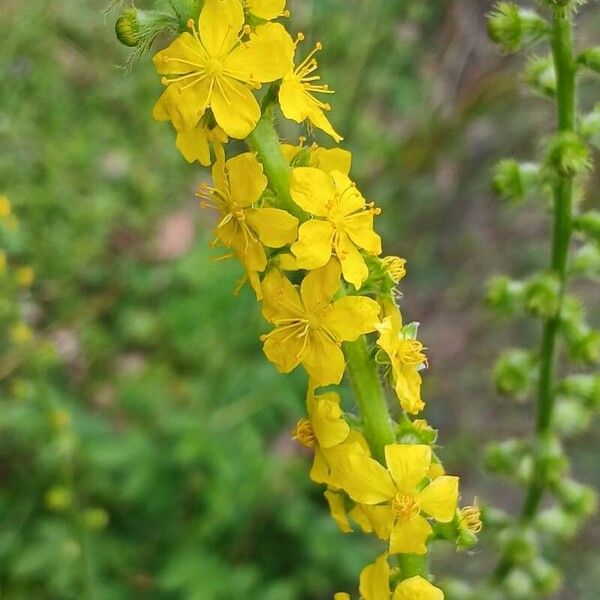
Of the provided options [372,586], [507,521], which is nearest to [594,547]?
[507,521]

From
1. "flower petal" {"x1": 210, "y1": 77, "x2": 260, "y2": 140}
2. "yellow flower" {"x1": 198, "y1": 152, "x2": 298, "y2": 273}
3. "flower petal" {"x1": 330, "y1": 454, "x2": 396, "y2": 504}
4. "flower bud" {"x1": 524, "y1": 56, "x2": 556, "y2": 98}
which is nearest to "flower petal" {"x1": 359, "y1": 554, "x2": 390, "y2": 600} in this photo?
"flower petal" {"x1": 330, "y1": 454, "x2": 396, "y2": 504}

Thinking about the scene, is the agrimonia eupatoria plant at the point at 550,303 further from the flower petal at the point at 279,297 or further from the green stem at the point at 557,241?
the flower petal at the point at 279,297

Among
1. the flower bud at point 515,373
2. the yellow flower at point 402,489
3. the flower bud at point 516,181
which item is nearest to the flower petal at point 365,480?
the yellow flower at point 402,489

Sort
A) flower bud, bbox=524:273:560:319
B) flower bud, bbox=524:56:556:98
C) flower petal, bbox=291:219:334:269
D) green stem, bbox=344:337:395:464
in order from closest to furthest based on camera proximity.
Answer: flower petal, bbox=291:219:334:269, green stem, bbox=344:337:395:464, flower bud, bbox=524:56:556:98, flower bud, bbox=524:273:560:319

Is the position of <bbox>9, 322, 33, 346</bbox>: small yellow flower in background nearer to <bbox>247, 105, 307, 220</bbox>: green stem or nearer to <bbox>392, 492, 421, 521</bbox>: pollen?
<bbox>247, 105, 307, 220</bbox>: green stem

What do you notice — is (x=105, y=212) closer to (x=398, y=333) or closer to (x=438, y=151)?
(x=438, y=151)

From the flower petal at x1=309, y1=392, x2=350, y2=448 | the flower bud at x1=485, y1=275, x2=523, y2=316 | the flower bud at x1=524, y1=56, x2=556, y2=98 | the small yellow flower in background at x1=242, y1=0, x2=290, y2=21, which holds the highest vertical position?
the flower bud at x1=524, y1=56, x2=556, y2=98

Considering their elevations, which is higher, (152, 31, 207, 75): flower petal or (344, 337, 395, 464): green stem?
(152, 31, 207, 75): flower petal
